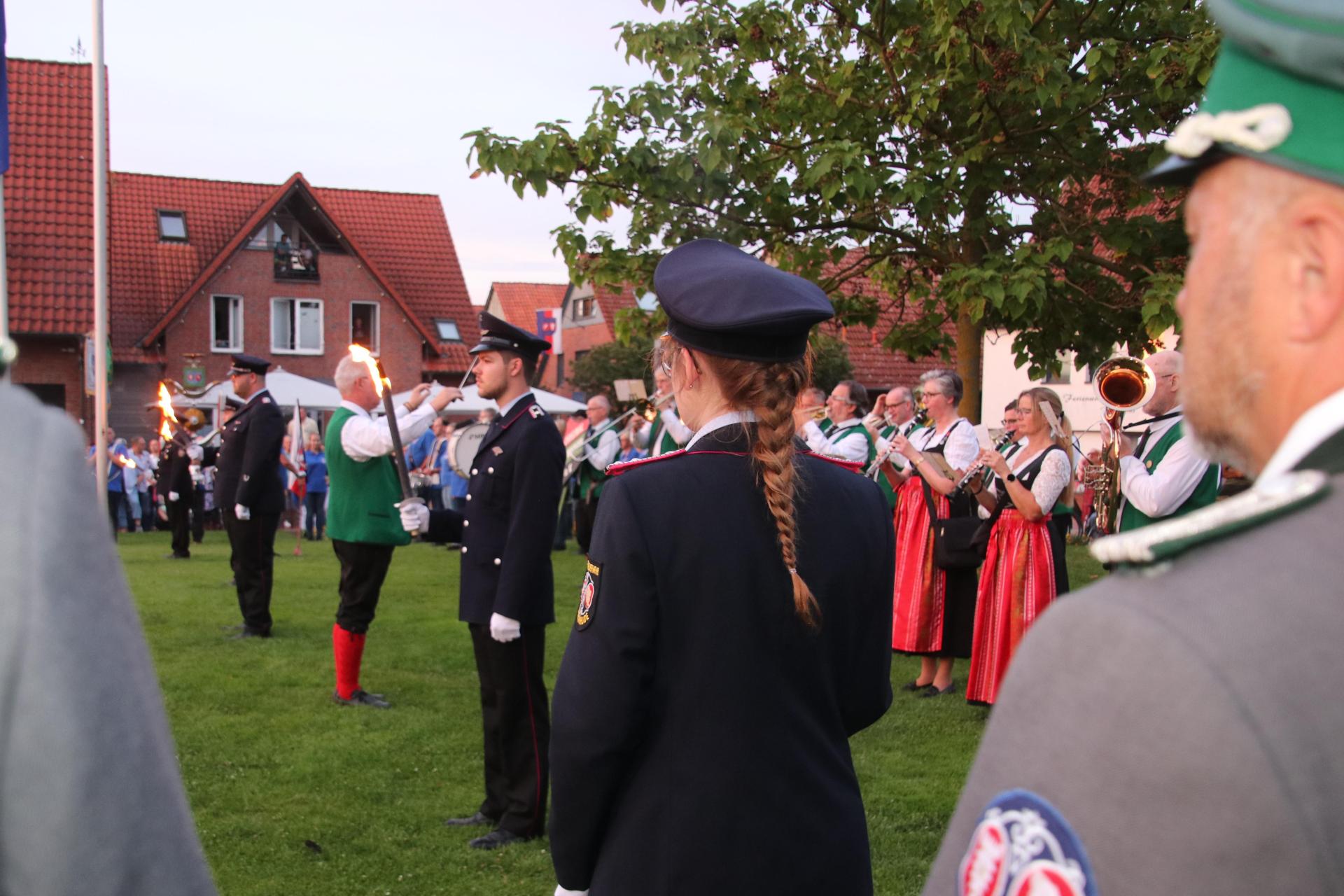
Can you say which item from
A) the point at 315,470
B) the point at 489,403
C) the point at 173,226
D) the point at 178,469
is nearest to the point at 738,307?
the point at 178,469

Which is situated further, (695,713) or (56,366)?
(56,366)

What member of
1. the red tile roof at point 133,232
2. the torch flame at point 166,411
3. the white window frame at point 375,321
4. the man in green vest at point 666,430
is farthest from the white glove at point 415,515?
the white window frame at point 375,321

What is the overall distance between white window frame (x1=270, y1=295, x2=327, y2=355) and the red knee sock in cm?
2531

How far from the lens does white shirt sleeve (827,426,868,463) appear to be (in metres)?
9.65

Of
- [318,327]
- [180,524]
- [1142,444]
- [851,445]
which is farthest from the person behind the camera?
[318,327]

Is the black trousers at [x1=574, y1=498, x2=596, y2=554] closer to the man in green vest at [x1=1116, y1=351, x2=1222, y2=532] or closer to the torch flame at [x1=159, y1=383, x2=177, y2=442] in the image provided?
the torch flame at [x1=159, y1=383, x2=177, y2=442]

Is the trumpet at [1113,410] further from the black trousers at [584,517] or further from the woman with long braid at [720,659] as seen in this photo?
the black trousers at [584,517]

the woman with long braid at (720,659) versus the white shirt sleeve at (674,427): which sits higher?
the white shirt sleeve at (674,427)

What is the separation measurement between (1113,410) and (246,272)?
27837mm

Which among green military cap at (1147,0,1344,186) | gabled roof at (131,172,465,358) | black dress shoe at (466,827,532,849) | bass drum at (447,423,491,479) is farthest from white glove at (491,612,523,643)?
gabled roof at (131,172,465,358)

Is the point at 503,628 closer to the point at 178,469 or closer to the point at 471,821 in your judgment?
the point at 471,821

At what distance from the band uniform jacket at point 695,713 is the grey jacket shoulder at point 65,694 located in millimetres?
1406

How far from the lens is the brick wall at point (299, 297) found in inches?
1163

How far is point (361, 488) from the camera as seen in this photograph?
23.1ft
